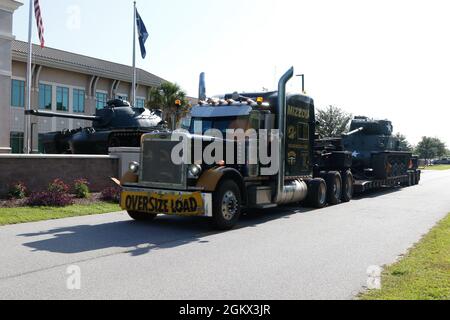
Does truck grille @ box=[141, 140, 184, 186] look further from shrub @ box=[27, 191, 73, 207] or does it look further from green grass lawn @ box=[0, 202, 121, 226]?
shrub @ box=[27, 191, 73, 207]

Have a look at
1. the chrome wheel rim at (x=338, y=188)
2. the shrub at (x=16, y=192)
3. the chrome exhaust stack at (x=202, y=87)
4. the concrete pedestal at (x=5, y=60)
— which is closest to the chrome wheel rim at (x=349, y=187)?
the chrome wheel rim at (x=338, y=188)

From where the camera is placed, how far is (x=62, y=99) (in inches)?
1449

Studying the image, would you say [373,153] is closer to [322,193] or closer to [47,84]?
[322,193]

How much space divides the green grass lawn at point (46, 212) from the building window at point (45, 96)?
23955 millimetres

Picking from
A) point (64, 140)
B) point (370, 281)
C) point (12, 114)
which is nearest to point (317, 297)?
point (370, 281)

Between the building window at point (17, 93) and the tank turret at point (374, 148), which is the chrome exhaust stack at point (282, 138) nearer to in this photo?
the tank turret at point (374, 148)

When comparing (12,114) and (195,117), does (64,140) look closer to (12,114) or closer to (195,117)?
(195,117)

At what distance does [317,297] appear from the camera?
5316 mm

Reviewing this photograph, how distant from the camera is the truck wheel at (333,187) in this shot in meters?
15.4

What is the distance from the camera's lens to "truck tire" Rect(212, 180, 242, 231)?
979cm

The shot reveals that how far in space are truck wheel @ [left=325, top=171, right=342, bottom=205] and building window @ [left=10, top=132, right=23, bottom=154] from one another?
2512 cm

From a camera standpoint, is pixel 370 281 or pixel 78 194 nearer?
pixel 370 281

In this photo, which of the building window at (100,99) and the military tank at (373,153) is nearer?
the military tank at (373,153)
